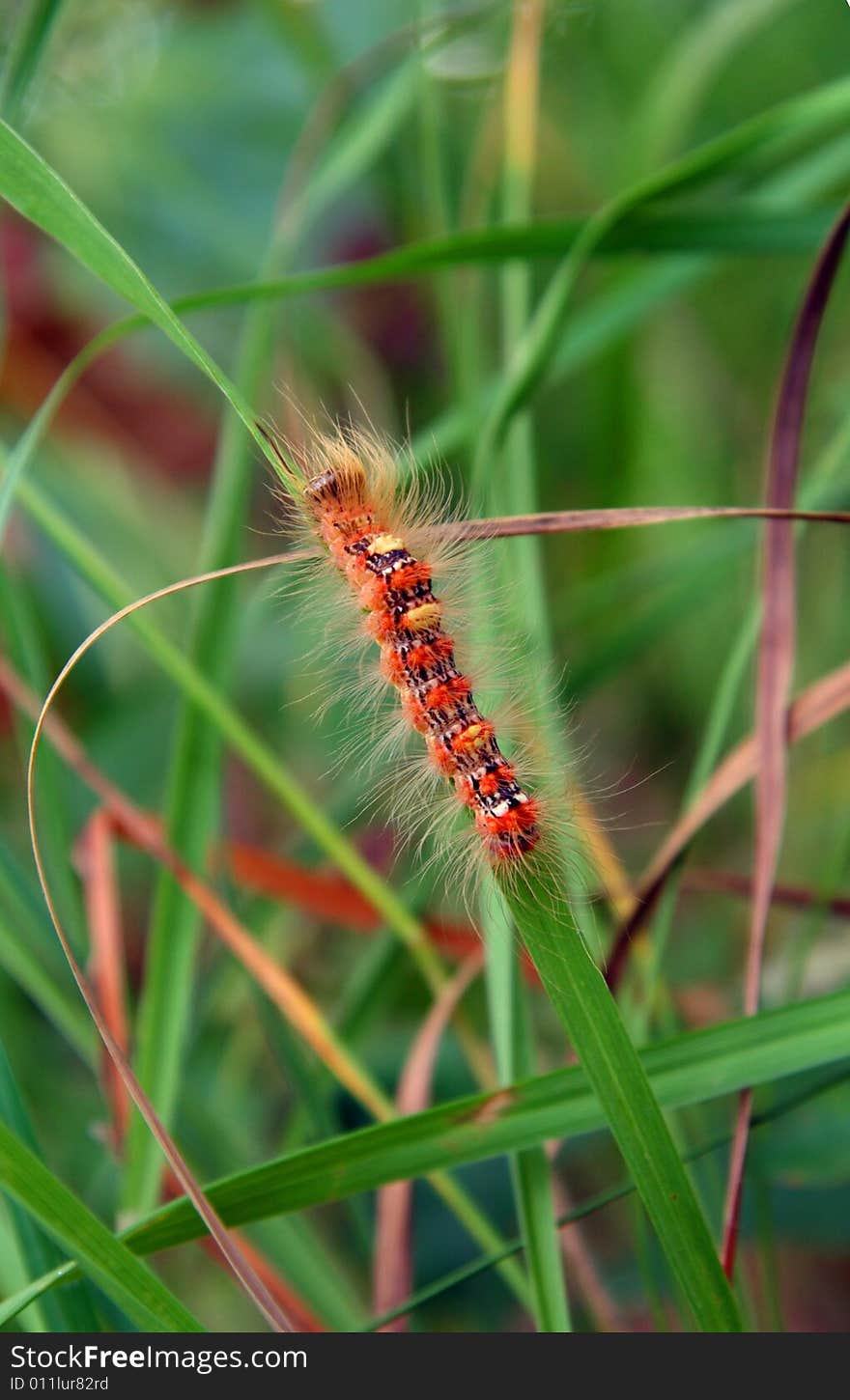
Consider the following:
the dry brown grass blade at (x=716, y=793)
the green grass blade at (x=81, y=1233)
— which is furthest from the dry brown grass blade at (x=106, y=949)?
the dry brown grass blade at (x=716, y=793)

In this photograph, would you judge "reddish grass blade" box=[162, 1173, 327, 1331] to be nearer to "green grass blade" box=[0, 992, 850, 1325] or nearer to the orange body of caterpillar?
"green grass blade" box=[0, 992, 850, 1325]

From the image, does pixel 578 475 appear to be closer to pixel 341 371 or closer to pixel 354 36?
pixel 341 371

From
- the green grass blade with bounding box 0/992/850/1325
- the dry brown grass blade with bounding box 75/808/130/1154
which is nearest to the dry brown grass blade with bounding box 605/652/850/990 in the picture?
the green grass blade with bounding box 0/992/850/1325

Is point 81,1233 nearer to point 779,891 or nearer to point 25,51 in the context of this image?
point 779,891

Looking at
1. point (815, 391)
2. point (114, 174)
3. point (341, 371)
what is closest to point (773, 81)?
point (815, 391)

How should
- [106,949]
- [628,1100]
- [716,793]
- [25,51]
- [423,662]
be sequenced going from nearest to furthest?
1. [628,1100]
2. [423,662]
3. [716,793]
4. [25,51]
5. [106,949]

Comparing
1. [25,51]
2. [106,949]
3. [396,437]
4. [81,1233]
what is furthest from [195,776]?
[396,437]
